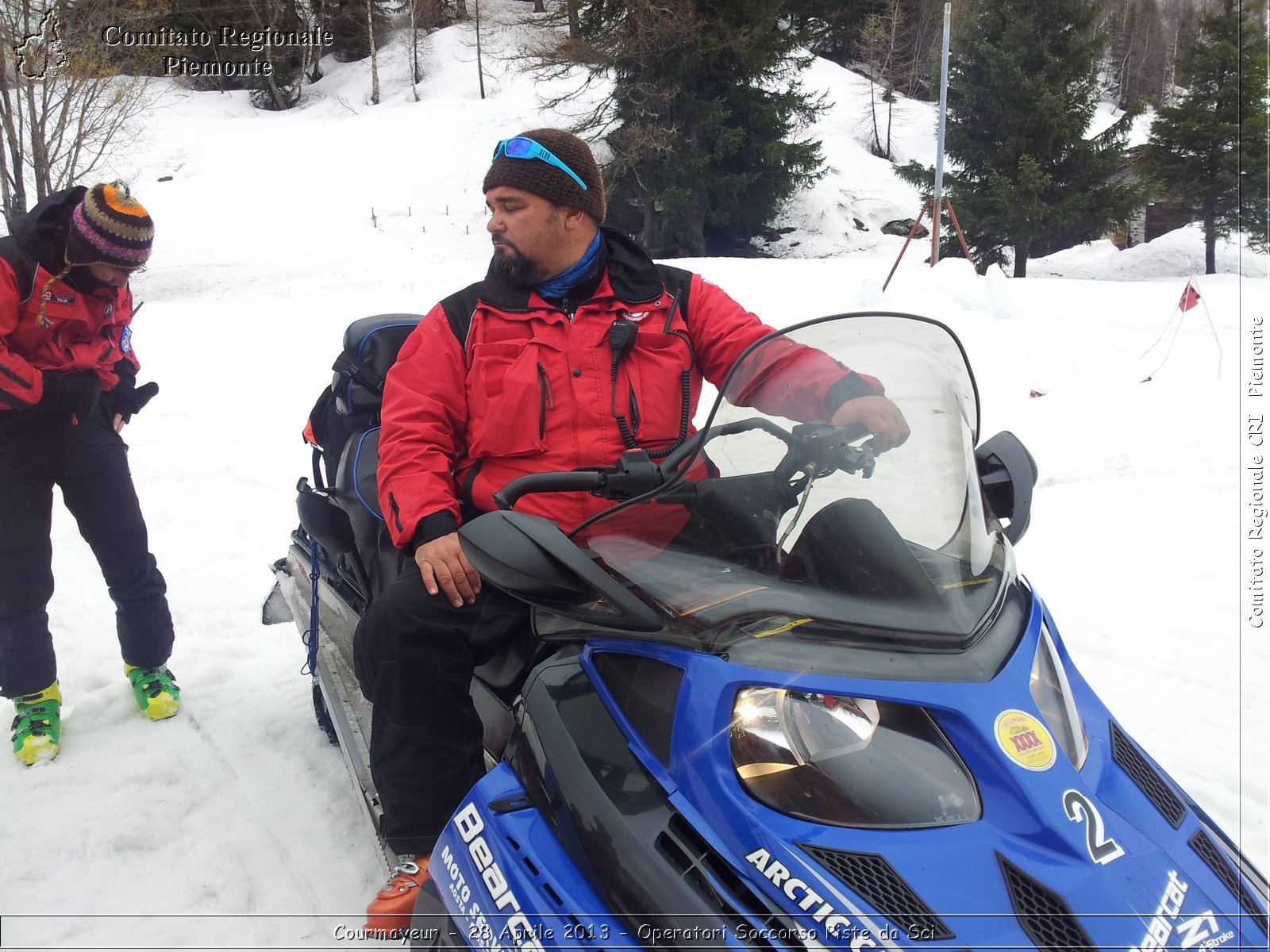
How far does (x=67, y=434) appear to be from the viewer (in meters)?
3.10

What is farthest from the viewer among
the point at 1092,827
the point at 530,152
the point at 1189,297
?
the point at 1189,297

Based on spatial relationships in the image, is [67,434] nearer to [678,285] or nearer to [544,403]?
[544,403]

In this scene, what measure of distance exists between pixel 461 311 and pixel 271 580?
2.86 m

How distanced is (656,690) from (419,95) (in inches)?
1316

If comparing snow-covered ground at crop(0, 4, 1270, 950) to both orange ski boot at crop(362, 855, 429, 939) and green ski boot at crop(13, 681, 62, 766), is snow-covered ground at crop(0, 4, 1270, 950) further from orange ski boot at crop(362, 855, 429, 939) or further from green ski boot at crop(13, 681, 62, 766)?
orange ski boot at crop(362, 855, 429, 939)

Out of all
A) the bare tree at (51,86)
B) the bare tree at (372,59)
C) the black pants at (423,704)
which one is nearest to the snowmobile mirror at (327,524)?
the black pants at (423,704)

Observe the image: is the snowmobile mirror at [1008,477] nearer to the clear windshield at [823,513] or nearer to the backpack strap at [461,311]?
the clear windshield at [823,513]

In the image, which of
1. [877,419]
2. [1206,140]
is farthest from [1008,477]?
[1206,140]

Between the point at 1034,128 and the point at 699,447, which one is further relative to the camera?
the point at 1034,128

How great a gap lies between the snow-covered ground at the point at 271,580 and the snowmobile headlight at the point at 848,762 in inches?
60.3

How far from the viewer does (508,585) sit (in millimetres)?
1474

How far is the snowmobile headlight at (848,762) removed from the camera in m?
1.21

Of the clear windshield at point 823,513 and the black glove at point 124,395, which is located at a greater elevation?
the clear windshield at point 823,513

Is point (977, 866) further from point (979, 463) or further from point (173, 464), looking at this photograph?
point (173, 464)
